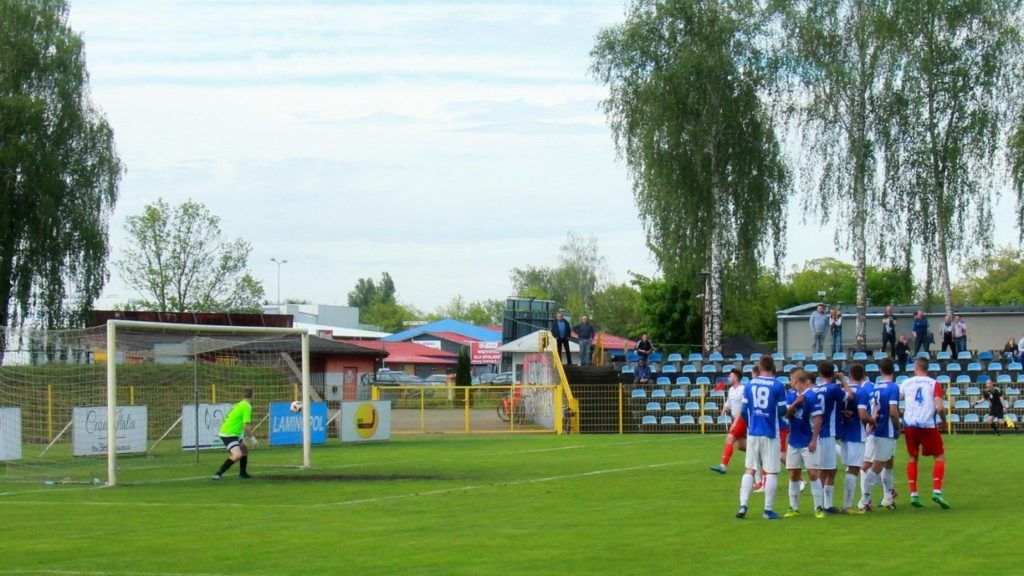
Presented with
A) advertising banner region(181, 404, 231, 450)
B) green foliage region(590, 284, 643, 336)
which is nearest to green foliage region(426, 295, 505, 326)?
green foliage region(590, 284, 643, 336)

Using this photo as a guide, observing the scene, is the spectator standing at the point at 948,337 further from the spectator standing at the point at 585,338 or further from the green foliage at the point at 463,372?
the green foliage at the point at 463,372

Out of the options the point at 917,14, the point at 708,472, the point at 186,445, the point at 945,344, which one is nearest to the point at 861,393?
the point at 708,472

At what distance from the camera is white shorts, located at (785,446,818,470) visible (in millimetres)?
15508

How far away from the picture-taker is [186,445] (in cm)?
3209

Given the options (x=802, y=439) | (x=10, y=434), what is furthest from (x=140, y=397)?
(x=802, y=439)

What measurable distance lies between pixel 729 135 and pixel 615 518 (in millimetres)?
31218

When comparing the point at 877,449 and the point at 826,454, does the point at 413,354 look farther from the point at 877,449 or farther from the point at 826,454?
the point at 826,454

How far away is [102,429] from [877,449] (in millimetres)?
19527

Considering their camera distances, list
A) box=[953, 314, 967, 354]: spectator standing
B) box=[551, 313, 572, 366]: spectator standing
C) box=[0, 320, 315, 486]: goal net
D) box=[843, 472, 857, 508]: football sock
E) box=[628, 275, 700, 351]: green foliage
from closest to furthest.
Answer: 1. box=[843, 472, 857, 508]: football sock
2. box=[0, 320, 315, 486]: goal net
3. box=[953, 314, 967, 354]: spectator standing
4. box=[551, 313, 572, 366]: spectator standing
5. box=[628, 275, 700, 351]: green foliage

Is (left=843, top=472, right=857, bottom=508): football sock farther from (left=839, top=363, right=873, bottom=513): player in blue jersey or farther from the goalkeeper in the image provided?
the goalkeeper

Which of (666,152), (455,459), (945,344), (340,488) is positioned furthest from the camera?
(666,152)

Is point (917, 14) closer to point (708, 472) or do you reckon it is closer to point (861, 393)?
point (708, 472)

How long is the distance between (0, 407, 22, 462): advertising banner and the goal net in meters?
0.03

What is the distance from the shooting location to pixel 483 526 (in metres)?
14.8
